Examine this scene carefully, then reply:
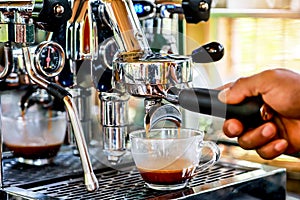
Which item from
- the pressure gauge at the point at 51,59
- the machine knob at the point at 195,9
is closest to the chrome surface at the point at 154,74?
the pressure gauge at the point at 51,59

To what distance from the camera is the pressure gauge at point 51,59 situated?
3.07 ft

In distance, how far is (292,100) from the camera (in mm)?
834

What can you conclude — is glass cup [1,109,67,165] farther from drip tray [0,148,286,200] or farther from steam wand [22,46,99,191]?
steam wand [22,46,99,191]

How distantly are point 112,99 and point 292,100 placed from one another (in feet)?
0.96

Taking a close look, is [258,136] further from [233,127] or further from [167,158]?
[167,158]

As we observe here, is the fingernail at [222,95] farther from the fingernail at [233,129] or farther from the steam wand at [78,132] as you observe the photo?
the steam wand at [78,132]

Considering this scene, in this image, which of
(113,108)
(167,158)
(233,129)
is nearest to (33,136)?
(113,108)

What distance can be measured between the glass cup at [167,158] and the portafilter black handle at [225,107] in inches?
5.6

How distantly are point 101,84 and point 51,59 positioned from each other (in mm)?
95

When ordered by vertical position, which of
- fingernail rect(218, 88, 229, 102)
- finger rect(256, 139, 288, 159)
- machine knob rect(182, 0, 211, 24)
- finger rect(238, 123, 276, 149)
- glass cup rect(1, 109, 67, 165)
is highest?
machine knob rect(182, 0, 211, 24)

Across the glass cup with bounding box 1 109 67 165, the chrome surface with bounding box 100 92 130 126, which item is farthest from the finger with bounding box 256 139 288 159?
the glass cup with bounding box 1 109 67 165

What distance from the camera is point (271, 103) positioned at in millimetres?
831

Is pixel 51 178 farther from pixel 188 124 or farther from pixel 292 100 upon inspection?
pixel 292 100

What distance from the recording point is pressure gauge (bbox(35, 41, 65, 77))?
0.94 metres
